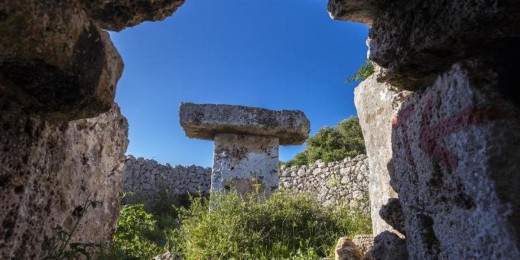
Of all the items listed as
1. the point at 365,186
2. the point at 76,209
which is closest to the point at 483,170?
the point at 76,209

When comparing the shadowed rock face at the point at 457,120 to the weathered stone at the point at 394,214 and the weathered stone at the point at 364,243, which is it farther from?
the weathered stone at the point at 364,243

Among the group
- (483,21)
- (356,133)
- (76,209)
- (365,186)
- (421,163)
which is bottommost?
(76,209)

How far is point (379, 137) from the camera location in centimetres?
287

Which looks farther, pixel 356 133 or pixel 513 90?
pixel 356 133

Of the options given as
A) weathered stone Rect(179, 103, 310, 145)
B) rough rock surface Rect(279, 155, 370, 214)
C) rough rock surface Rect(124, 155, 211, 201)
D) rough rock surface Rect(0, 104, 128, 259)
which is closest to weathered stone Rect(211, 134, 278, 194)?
weathered stone Rect(179, 103, 310, 145)

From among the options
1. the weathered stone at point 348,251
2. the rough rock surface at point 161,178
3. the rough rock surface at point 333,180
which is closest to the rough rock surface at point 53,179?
the weathered stone at point 348,251

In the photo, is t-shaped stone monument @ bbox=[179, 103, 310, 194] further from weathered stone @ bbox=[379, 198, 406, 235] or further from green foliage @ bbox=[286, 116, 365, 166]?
green foliage @ bbox=[286, 116, 365, 166]

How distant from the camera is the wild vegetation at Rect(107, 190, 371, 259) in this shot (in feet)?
17.1

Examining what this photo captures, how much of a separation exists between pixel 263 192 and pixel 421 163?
5295mm

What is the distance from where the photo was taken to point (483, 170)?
4.45 feet

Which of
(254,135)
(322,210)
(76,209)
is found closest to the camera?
(76,209)

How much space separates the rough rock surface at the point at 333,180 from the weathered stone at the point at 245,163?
2.41m

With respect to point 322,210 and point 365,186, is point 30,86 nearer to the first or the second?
point 322,210

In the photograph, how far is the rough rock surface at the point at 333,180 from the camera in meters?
10.2
